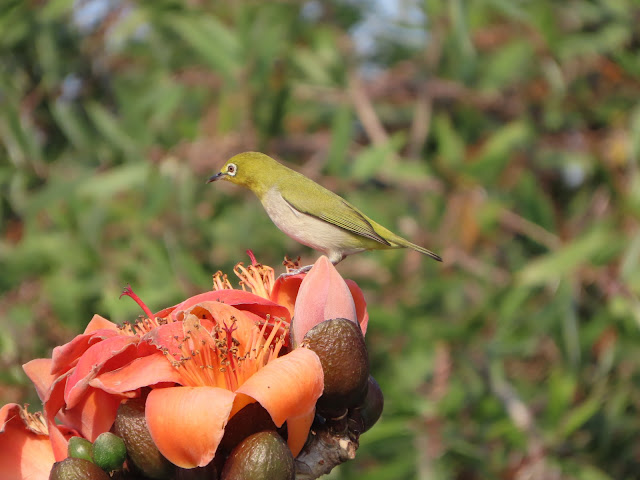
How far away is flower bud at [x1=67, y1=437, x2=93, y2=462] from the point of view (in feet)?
4.57

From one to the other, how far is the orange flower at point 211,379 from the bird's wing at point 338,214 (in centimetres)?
115

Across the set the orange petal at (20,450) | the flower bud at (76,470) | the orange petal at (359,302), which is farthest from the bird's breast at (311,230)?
the flower bud at (76,470)

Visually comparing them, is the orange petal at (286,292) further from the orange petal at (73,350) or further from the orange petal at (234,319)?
the orange petal at (73,350)

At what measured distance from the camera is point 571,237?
4.20 m

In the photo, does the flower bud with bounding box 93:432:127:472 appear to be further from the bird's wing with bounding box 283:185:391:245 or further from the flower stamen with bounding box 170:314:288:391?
the bird's wing with bounding box 283:185:391:245

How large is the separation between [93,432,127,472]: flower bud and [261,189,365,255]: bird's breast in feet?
4.53

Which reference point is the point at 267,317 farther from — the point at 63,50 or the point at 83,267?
the point at 63,50

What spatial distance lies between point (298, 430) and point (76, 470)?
363 mm

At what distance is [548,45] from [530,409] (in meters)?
1.92

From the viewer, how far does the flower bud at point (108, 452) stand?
136 centimetres

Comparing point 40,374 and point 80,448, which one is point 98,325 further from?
point 80,448

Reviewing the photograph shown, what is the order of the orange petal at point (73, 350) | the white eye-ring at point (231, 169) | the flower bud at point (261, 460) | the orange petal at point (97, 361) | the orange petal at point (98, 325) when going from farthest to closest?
the white eye-ring at point (231, 169), the orange petal at point (98, 325), the orange petal at point (73, 350), the orange petal at point (97, 361), the flower bud at point (261, 460)

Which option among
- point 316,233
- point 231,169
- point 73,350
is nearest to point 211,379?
point 73,350

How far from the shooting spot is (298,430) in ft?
4.66
